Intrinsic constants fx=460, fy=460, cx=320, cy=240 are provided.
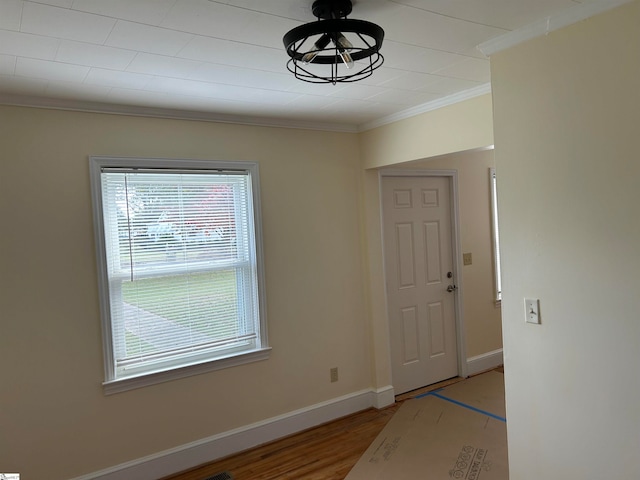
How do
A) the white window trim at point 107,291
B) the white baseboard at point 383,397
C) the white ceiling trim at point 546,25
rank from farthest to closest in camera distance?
1. the white baseboard at point 383,397
2. the white window trim at point 107,291
3. the white ceiling trim at point 546,25

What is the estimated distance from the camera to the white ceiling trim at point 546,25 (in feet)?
5.78

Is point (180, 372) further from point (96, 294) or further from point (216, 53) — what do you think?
point (216, 53)

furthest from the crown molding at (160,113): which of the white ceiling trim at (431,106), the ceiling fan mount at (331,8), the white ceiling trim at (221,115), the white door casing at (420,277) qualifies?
the ceiling fan mount at (331,8)

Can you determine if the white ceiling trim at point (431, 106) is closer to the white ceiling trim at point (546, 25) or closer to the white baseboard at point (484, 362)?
the white ceiling trim at point (546, 25)

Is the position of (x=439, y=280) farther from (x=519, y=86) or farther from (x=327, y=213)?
(x=519, y=86)

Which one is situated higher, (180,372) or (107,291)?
(107,291)

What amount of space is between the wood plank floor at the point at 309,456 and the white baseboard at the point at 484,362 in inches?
47.7

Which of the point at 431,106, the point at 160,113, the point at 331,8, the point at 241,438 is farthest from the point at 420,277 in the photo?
the point at 331,8

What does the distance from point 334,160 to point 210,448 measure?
2.32 m

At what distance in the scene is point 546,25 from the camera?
1936 mm

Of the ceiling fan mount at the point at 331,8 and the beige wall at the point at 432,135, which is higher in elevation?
the ceiling fan mount at the point at 331,8

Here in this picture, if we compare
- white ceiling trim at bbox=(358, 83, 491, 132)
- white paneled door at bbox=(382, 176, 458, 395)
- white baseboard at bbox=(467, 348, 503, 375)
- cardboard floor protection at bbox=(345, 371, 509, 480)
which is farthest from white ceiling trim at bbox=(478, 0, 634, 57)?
white baseboard at bbox=(467, 348, 503, 375)

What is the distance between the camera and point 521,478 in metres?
2.20

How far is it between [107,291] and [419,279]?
104 inches
